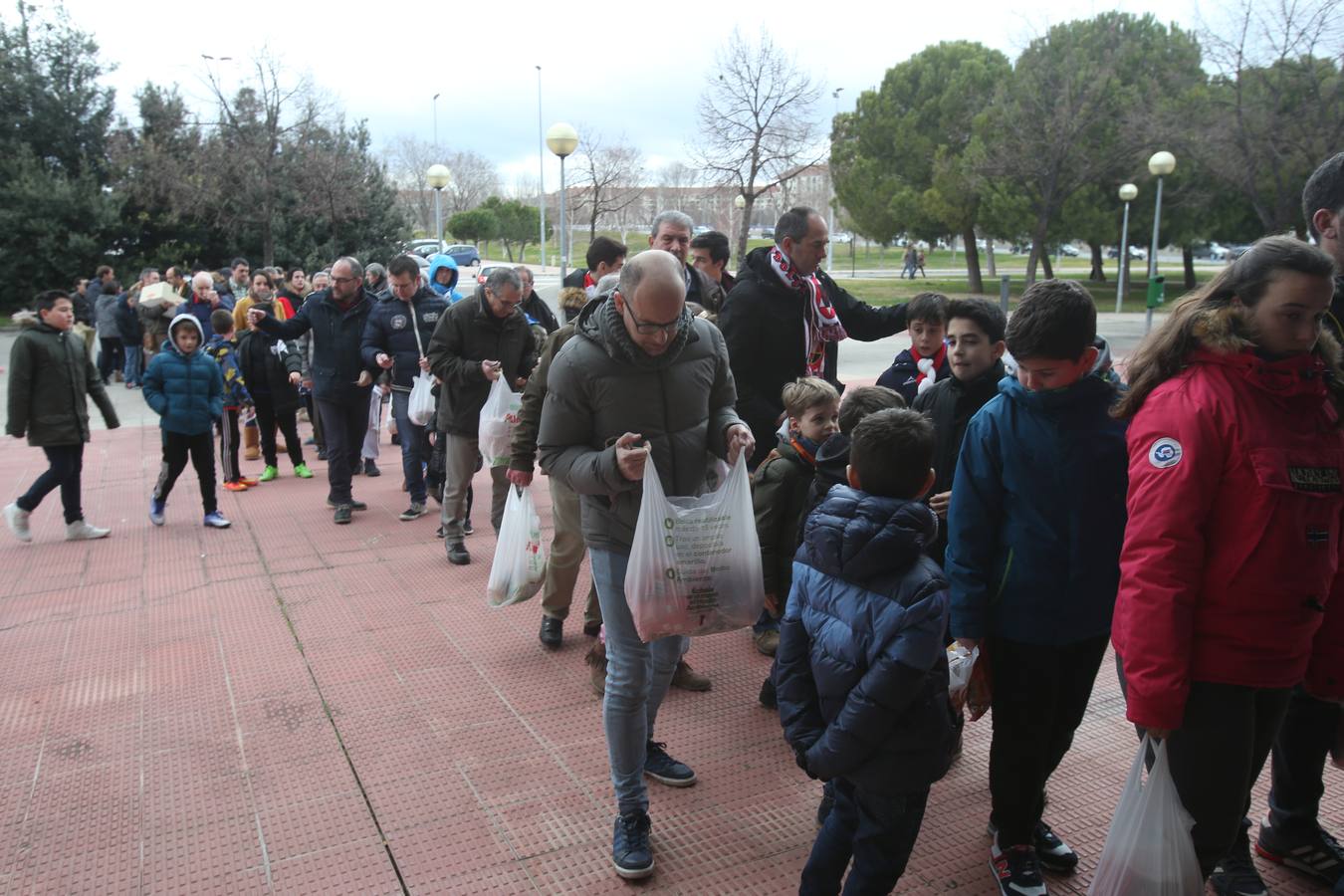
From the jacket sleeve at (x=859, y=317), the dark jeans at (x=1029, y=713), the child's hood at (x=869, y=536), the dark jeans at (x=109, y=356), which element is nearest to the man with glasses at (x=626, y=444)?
the child's hood at (x=869, y=536)

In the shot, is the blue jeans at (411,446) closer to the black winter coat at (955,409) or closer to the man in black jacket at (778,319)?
the man in black jacket at (778,319)

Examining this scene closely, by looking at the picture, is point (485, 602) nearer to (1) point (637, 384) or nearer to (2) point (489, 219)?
(1) point (637, 384)

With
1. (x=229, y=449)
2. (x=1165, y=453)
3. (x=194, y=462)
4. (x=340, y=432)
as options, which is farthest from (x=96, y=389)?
(x=1165, y=453)

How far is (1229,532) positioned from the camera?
2.34 meters

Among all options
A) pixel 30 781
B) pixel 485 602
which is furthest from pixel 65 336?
pixel 30 781

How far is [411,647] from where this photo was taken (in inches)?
199

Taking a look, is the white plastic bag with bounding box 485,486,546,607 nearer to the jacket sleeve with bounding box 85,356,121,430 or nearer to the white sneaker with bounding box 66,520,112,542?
the white sneaker with bounding box 66,520,112,542

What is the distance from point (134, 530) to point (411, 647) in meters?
3.69

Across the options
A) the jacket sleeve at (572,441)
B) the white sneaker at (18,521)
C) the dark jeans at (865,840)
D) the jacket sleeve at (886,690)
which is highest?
the jacket sleeve at (572,441)

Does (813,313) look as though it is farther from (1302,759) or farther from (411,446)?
(411,446)

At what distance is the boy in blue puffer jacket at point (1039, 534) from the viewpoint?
9.00 feet

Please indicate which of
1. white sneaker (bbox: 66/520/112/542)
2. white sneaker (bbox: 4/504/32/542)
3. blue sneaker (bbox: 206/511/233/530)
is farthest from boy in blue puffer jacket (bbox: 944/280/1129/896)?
white sneaker (bbox: 4/504/32/542)

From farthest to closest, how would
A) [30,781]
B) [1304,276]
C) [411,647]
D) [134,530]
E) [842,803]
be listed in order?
[134,530]
[411,647]
[30,781]
[842,803]
[1304,276]

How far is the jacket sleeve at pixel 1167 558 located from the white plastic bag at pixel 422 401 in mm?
5632
